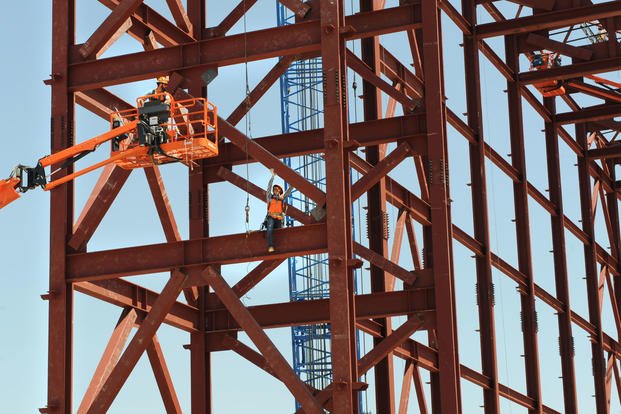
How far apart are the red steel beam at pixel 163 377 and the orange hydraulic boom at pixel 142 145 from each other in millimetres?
4737

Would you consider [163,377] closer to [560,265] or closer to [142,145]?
[142,145]

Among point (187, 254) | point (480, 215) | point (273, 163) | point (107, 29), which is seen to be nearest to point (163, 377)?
point (187, 254)

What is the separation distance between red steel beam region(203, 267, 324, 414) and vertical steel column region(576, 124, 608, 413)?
27.7 meters

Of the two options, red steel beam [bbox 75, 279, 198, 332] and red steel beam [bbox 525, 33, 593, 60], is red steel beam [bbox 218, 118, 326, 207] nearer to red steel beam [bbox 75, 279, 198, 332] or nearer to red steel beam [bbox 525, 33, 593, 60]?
red steel beam [bbox 75, 279, 198, 332]

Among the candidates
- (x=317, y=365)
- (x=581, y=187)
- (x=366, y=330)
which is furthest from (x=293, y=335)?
(x=366, y=330)

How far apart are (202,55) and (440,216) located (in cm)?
681

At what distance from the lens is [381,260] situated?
3528cm

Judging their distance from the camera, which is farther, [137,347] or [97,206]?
[97,206]

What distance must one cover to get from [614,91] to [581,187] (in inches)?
282

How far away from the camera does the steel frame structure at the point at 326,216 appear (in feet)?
96.9

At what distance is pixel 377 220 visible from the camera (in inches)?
1487

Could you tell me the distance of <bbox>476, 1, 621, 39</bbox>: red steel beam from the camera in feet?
136

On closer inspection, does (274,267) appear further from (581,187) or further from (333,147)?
(581,187)

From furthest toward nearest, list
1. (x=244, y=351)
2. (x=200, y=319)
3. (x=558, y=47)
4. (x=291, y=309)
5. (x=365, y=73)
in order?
(x=558, y=47) → (x=365, y=73) → (x=200, y=319) → (x=244, y=351) → (x=291, y=309)
